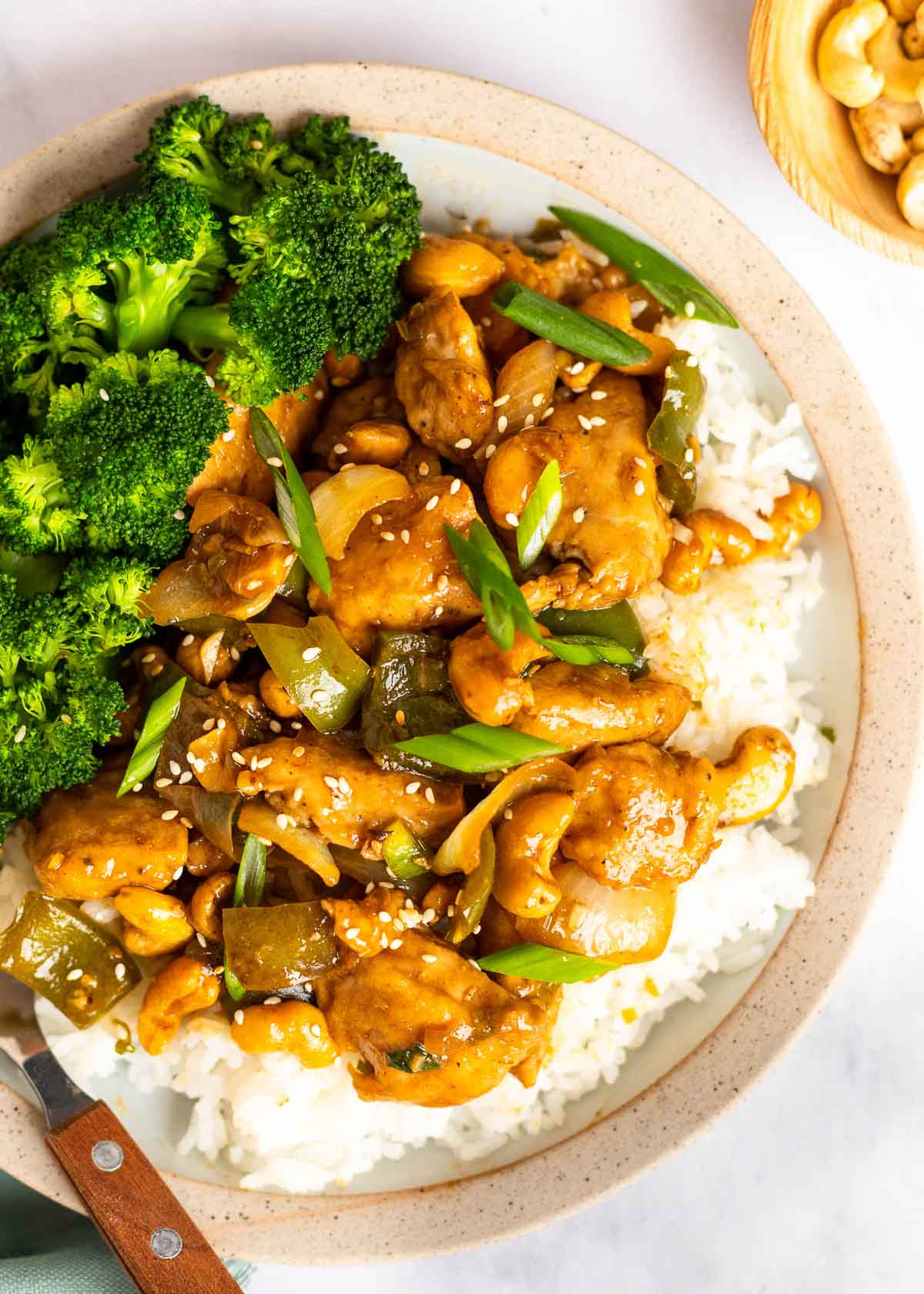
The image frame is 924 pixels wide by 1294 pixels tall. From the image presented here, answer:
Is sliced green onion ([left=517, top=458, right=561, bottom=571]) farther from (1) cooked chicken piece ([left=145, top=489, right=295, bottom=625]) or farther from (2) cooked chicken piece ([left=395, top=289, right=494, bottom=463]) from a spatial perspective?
(1) cooked chicken piece ([left=145, top=489, right=295, bottom=625])

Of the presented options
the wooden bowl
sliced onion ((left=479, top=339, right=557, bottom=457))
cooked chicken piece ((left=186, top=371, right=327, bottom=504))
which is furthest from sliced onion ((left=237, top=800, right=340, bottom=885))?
the wooden bowl

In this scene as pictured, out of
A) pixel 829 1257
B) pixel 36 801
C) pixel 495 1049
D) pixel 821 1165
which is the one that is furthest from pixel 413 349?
pixel 829 1257

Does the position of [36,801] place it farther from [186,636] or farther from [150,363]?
[150,363]

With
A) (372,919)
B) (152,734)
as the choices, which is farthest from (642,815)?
(152,734)

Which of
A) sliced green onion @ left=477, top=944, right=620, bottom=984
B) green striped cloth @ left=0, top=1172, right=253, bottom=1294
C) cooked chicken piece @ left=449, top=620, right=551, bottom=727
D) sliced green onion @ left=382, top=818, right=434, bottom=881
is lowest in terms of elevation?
green striped cloth @ left=0, top=1172, right=253, bottom=1294

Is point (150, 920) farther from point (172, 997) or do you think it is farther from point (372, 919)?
point (372, 919)

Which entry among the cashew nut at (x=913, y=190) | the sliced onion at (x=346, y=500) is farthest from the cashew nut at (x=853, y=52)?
the sliced onion at (x=346, y=500)
